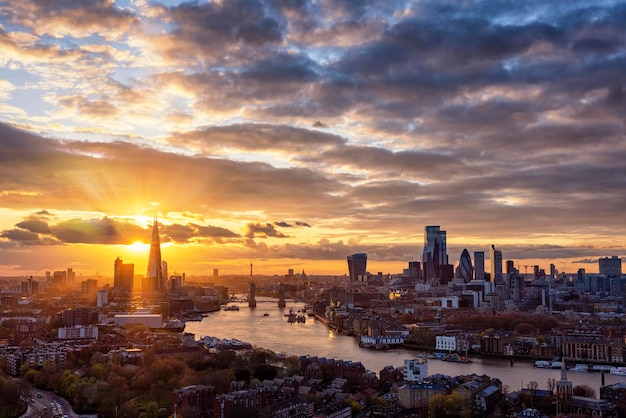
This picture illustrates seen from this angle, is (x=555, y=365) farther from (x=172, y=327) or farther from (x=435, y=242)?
(x=435, y=242)

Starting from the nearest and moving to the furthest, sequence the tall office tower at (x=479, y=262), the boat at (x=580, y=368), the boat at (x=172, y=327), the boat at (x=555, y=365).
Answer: the boat at (x=580, y=368), the boat at (x=555, y=365), the boat at (x=172, y=327), the tall office tower at (x=479, y=262)

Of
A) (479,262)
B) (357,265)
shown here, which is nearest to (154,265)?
(357,265)

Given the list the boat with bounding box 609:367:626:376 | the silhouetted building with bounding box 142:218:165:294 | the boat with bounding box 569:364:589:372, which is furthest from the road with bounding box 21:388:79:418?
the silhouetted building with bounding box 142:218:165:294

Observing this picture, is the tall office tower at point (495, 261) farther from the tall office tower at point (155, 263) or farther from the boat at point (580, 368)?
the boat at point (580, 368)

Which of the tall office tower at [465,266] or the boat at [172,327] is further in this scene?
the tall office tower at [465,266]

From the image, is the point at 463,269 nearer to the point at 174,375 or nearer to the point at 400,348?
the point at 400,348

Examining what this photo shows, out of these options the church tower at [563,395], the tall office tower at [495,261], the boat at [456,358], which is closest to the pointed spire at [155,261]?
the tall office tower at [495,261]

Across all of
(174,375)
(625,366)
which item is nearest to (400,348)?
(625,366)

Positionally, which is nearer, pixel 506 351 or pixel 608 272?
pixel 506 351
